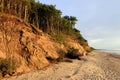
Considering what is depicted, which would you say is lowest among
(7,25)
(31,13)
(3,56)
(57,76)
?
(57,76)

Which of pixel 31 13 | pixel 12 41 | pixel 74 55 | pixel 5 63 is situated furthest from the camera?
pixel 31 13

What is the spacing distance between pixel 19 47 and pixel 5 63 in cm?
346

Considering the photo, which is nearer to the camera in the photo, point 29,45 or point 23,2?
point 29,45

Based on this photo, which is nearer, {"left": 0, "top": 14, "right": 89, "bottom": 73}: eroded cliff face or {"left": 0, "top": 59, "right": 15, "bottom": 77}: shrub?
{"left": 0, "top": 59, "right": 15, "bottom": 77}: shrub

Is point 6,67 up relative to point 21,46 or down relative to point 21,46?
down

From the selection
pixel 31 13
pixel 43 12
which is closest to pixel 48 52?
pixel 31 13

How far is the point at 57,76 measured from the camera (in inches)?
648

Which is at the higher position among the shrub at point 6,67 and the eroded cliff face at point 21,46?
the eroded cliff face at point 21,46

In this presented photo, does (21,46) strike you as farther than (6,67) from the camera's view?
Yes

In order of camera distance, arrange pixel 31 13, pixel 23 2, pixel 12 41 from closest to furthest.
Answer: pixel 12 41 → pixel 23 2 → pixel 31 13

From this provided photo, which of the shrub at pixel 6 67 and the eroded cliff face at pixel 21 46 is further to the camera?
the eroded cliff face at pixel 21 46

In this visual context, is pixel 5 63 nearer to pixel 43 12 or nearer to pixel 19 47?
pixel 19 47

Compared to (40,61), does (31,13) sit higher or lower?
higher

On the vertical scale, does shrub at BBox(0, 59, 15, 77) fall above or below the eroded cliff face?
below
